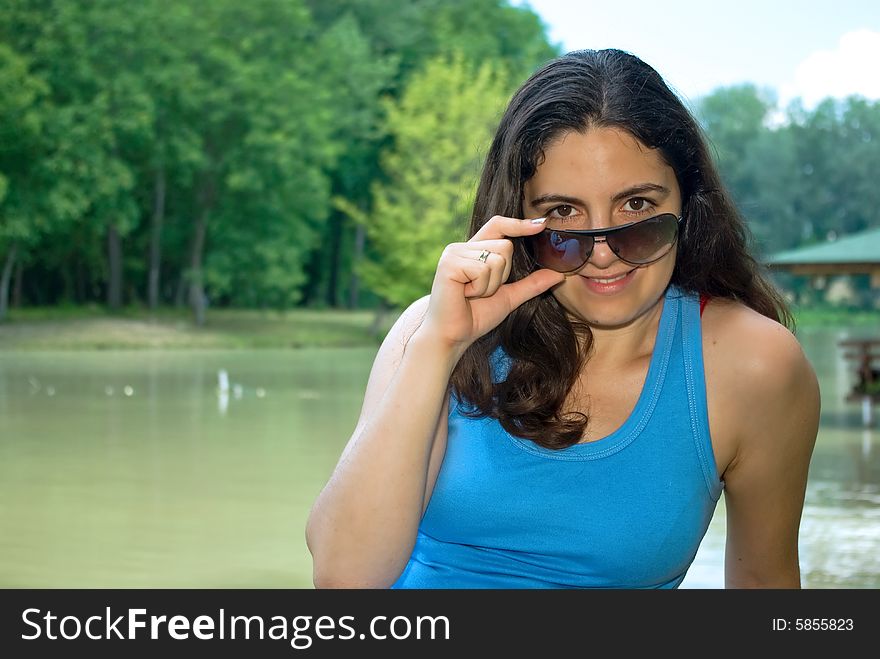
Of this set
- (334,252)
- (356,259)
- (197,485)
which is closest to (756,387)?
(197,485)

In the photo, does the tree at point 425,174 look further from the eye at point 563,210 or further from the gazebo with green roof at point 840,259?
the eye at point 563,210

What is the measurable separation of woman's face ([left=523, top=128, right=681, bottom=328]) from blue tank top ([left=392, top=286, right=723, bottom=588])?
0.39 ft

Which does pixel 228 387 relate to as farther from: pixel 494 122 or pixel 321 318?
pixel 321 318

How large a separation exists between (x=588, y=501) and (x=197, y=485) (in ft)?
27.2

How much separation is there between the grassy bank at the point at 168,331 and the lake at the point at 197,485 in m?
9.50

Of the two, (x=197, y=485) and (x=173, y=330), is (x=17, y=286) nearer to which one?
(x=173, y=330)

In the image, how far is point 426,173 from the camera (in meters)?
33.4

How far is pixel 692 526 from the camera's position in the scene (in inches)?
69.3

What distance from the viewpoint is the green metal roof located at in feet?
47.9

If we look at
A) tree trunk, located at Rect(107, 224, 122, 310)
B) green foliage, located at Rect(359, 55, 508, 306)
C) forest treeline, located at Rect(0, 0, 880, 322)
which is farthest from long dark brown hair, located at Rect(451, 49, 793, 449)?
tree trunk, located at Rect(107, 224, 122, 310)

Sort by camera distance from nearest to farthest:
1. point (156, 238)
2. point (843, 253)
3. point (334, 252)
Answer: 1. point (843, 253)
2. point (156, 238)
3. point (334, 252)

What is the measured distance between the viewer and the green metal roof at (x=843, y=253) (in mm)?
14586

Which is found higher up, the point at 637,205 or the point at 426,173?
the point at 426,173

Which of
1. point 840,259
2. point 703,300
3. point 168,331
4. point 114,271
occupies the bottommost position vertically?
point 168,331
